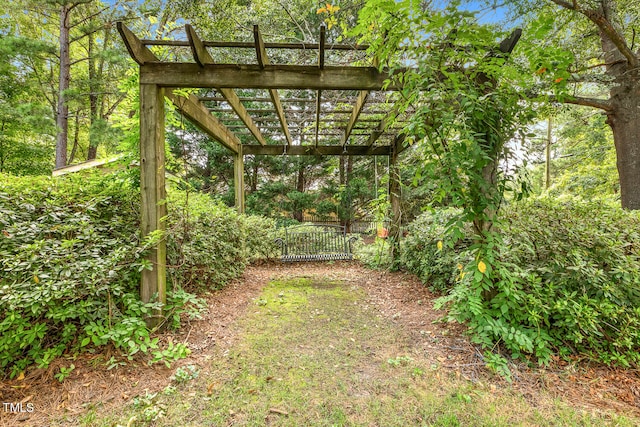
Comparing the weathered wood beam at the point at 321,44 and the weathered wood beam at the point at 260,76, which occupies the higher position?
the weathered wood beam at the point at 321,44

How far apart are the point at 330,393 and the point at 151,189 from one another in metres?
2.27

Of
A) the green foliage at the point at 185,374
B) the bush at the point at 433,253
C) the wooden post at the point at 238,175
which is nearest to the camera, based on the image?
the green foliage at the point at 185,374

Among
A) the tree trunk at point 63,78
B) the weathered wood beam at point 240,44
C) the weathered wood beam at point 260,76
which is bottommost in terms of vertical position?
the weathered wood beam at point 260,76

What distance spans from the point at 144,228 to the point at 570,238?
3.84 meters

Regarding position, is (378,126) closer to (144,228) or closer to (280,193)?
(144,228)

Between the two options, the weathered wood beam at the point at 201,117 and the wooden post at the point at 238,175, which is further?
the wooden post at the point at 238,175

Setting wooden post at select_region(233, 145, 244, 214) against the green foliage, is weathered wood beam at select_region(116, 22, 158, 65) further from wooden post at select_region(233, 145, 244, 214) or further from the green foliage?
wooden post at select_region(233, 145, 244, 214)

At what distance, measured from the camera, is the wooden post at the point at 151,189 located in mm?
2391

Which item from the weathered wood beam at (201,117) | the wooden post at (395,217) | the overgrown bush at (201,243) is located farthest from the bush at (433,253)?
the weathered wood beam at (201,117)

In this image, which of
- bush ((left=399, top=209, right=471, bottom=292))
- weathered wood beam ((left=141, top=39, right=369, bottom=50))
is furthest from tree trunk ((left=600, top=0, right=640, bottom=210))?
weathered wood beam ((left=141, top=39, right=369, bottom=50))

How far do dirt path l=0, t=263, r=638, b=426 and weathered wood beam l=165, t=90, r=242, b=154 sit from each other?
97.2 inches

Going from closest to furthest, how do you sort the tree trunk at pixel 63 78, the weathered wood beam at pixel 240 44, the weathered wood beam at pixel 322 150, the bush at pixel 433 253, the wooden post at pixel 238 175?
the weathered wood beam at pixel 240 44 < the bush at pixel 433 253 < the weathered wood beam at pixel 322 150 < the wooden post at pixel 238 175 < the tree trunk at pixel 63 78

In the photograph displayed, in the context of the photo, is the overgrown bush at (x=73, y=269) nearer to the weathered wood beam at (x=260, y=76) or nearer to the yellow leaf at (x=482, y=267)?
the weathered wood beam at (x=260, y=76)

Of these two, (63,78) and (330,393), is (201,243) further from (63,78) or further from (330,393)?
(63,78)
